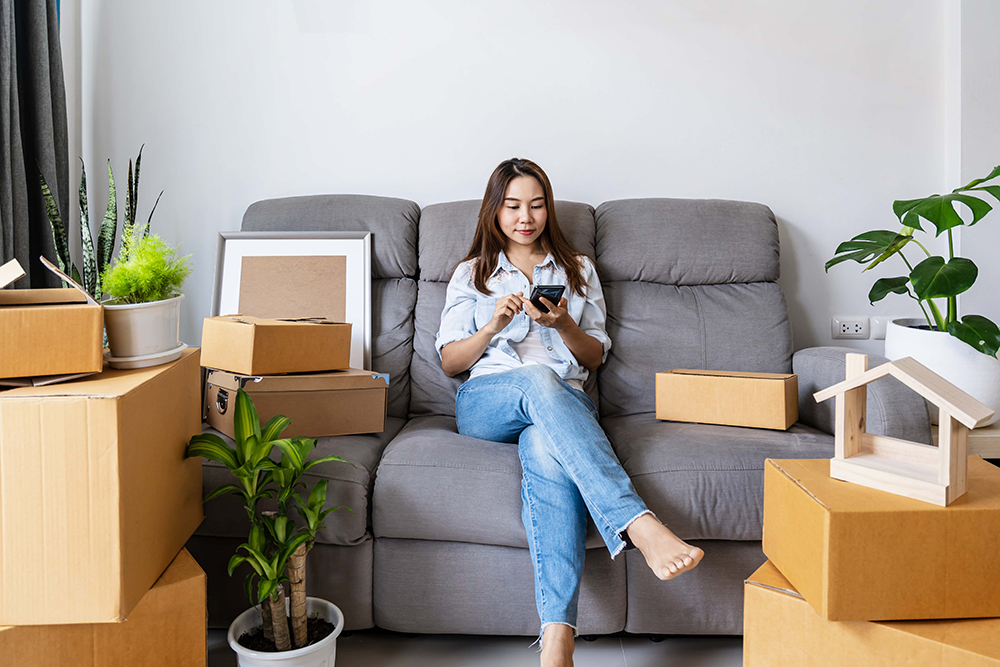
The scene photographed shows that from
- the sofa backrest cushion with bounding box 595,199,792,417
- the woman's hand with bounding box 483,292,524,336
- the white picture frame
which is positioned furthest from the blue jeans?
the white picture frame

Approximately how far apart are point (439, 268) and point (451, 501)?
88cm

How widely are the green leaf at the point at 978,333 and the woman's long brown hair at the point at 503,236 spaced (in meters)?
0.97

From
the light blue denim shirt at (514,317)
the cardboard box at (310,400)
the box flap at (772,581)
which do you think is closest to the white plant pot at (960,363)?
the light blue denim shirt at (514,317)

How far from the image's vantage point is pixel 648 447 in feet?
4.93

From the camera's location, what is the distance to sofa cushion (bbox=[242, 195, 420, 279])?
6.85 ft

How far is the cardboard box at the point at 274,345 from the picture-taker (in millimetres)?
1515

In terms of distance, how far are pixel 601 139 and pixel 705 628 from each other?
157cm

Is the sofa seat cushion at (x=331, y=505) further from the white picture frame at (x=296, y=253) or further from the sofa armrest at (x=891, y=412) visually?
the sofa armrest at (x=891, y=412)

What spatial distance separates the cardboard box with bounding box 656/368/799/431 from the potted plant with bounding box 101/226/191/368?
1.17 m

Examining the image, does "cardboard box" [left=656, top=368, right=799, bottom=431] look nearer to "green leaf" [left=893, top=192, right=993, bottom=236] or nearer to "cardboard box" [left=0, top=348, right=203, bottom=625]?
"green leaf" [left=893, top=192, right=993, bottom=236]

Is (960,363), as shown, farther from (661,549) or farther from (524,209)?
(524,209)

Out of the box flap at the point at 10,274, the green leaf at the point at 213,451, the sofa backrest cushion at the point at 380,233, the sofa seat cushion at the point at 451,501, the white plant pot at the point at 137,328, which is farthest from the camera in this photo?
the sofa backrest cushion at the point at 380,233

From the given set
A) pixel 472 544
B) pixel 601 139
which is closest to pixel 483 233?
pixel 601 139

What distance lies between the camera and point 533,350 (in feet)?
6.12
